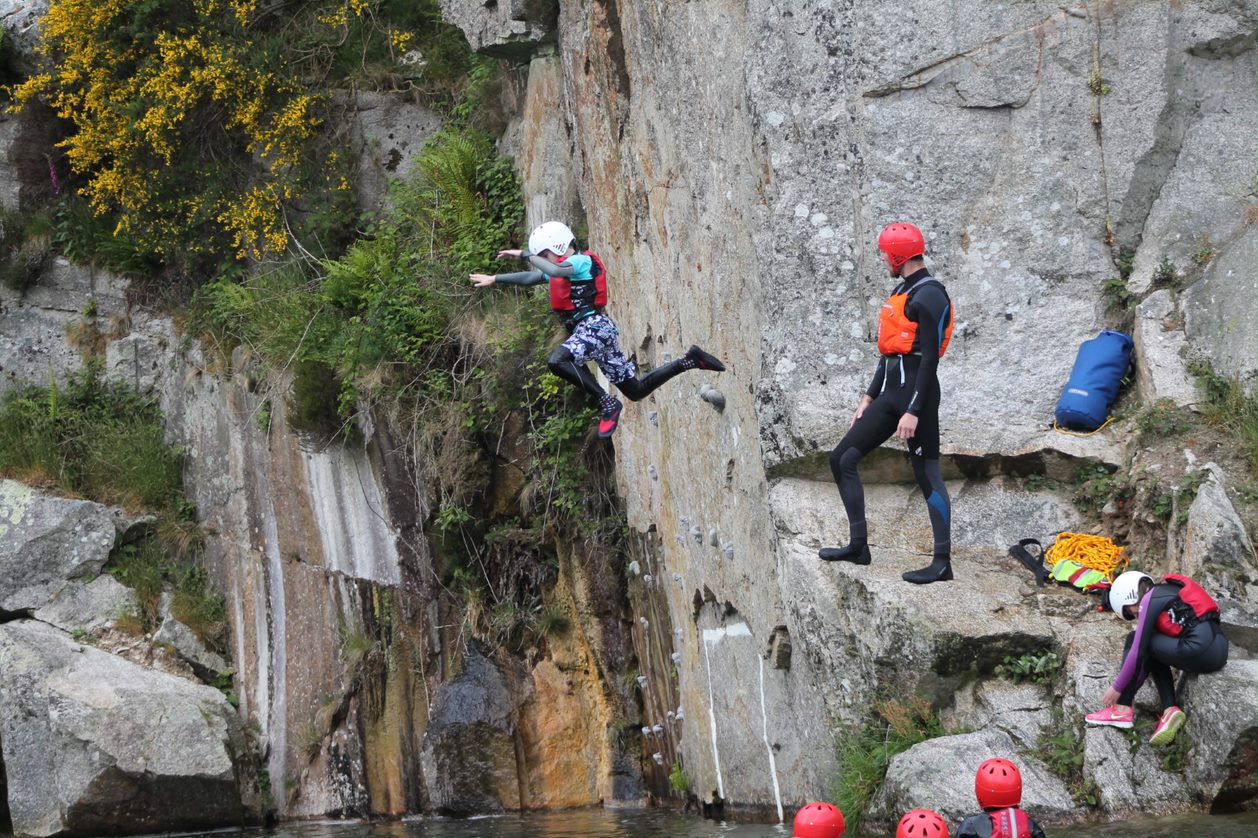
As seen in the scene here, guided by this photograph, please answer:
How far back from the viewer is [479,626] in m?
15.7

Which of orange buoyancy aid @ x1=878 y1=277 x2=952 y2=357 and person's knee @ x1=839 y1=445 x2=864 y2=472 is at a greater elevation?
orange buoyancy aid @ x1=878 y1=277 x2=952 y2=357

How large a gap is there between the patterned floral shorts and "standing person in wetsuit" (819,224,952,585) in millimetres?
2168

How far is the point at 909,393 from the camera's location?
346 inches

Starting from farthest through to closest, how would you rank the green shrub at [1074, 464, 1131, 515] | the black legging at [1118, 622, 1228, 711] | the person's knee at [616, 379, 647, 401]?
the person's knee at [616, 379, 647, 401], the green shrub at [1074, 464, 1131, 515], the black legging at [1118, 622, 1228, 711]

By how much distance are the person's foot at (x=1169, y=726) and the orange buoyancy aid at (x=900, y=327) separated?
240cm

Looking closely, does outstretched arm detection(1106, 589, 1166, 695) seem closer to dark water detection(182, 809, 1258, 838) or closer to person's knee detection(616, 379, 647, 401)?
dark water detection(182, 809, 1258, 838)

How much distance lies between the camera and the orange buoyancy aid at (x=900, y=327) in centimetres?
874

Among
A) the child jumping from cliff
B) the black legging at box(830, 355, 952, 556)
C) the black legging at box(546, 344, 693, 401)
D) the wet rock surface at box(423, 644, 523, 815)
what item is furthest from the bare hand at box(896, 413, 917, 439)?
the wet rock surface at box(423, 644, 523, 815)

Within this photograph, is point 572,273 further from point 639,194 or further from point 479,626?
point 479,626

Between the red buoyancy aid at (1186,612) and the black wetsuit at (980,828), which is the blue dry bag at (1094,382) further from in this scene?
the black wetsuit at (980,828)

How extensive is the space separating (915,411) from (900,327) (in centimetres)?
51

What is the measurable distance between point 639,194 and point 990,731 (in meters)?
5.95

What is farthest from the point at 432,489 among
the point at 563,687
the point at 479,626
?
the point at 563,687

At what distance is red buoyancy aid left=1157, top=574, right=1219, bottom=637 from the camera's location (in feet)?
27.1
